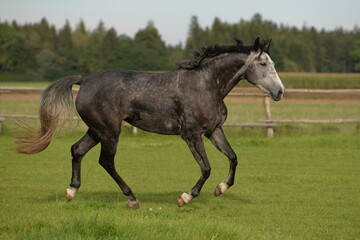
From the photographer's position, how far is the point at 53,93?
8.09m

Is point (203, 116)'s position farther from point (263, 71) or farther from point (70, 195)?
point (70, 195)

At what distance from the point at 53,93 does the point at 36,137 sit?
68cm

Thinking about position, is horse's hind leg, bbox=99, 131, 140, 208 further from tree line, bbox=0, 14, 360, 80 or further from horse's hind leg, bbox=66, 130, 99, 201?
tree line, bbox=0, 14, 360, 80

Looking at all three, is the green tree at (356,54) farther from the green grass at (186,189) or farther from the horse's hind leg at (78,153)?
the horse's hind leg at (78,153)

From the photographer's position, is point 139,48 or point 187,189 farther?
point 139,48

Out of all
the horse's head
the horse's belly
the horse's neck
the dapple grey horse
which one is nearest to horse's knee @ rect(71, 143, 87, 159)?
the dapple grey horse

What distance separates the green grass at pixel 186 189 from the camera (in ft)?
18.3

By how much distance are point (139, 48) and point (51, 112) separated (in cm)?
8392

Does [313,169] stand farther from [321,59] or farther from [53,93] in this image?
[321,59]

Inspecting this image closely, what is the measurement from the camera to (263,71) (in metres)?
7.61

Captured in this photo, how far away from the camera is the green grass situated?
559 centimetres

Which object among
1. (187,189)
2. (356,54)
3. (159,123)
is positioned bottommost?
(356,54)

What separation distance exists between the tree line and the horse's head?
196ft

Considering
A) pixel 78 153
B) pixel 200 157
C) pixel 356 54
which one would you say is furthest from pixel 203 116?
pixel 356 54
